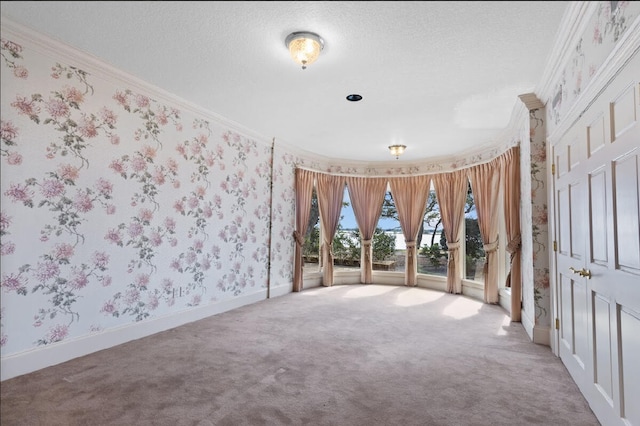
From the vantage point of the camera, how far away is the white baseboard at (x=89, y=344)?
251 centimetres

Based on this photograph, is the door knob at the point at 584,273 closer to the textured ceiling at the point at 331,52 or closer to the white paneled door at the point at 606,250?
the white paneled door at the point at 606,250

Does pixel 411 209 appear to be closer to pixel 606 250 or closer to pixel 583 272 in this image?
pixel 583 272

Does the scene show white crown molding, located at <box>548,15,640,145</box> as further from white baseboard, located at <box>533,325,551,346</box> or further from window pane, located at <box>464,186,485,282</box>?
window pane, located at <box>464,186,485,282</box>

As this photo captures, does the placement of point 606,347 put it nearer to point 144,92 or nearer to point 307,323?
point 307,323

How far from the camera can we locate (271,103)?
3820mm

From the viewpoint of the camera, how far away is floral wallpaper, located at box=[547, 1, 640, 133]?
5.68ft

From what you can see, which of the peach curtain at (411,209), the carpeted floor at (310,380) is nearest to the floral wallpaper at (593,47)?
the carpeted floor at (310,380)

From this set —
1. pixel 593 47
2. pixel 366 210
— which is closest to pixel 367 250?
pixel 366 210

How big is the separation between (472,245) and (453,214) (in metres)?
0.61

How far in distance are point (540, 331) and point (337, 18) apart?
3.31 m

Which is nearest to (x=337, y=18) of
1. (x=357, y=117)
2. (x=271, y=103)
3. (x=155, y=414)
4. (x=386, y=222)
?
(x=271, y=103)

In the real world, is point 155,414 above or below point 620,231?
below

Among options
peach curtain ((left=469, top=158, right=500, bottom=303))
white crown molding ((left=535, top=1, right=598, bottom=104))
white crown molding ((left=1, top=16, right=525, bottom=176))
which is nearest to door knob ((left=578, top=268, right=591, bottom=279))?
white crown molding ((left=535, top=1, right=598, bottom=104))

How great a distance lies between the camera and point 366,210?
6.80 meters
